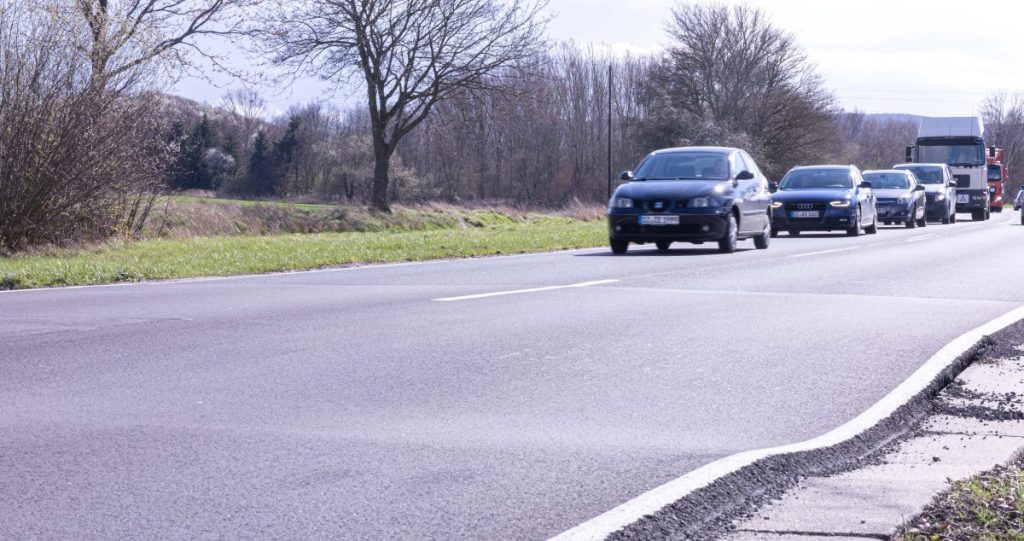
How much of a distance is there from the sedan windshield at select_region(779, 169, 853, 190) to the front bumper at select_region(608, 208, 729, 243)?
10.5 m

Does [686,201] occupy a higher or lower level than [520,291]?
higher

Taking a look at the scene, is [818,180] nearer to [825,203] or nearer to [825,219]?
[825,203]

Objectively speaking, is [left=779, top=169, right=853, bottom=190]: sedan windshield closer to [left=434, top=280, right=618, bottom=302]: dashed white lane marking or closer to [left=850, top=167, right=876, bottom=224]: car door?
[left=850, top=167, right=876, bottom=224]: car door

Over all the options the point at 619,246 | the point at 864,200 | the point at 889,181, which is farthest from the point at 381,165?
the point at 619,246

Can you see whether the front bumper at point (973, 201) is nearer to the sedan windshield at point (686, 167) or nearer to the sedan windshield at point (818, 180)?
the sedan windshield at point (818, 180)

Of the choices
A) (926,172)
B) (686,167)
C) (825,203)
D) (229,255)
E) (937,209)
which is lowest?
(229,255)

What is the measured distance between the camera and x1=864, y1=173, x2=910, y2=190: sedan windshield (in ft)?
120

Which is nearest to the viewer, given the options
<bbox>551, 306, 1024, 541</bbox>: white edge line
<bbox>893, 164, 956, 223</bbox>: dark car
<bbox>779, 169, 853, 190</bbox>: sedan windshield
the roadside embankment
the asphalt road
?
<bbox>551, 306, 1024, 541</bbox>: white edge line

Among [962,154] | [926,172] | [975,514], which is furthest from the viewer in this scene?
[962,154]

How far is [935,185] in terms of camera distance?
4088 cm

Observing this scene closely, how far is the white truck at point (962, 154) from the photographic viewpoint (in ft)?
159

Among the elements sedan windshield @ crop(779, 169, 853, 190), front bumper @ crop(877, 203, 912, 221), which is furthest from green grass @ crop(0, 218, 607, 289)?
front bumper @ crop(877, 203, 912, 221)

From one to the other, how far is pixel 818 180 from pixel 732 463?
2653 cm

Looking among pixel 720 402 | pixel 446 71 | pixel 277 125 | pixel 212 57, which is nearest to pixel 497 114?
pixel 446 71
